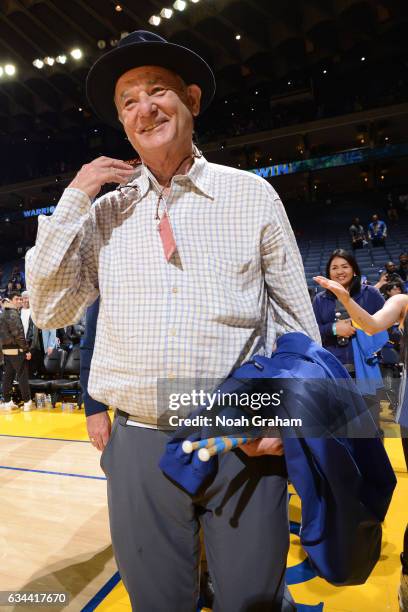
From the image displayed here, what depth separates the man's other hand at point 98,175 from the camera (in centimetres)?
105

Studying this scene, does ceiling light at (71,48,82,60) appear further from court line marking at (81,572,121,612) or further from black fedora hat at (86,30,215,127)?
court line marking at (81,572,121,612)

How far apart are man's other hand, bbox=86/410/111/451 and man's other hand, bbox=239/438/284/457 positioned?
0.61 meters

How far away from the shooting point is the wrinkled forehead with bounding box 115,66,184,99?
1.13 metres

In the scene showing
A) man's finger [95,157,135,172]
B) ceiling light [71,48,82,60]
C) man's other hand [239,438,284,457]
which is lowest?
man's other hand [239,438,284,457]

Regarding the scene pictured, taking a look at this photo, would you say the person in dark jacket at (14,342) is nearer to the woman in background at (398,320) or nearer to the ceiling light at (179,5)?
the woman in background at (398,320)

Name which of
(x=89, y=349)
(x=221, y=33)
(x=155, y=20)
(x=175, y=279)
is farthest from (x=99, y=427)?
(x=221, y=33)

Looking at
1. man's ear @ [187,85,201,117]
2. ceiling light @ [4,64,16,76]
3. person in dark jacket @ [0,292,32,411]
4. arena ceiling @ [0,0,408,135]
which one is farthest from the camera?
ceiling light @ [4,64,16,76]

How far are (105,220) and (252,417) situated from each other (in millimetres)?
649

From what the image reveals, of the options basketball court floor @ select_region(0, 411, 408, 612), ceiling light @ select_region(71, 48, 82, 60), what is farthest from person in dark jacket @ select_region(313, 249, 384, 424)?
ceiling light @ select_region(71, 48, 82, 60)

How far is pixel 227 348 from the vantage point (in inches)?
38.4

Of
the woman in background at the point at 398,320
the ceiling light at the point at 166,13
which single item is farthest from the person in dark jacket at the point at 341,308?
the ceiling light at the point at 166,13

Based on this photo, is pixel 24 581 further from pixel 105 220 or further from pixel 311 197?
pixel 311 197

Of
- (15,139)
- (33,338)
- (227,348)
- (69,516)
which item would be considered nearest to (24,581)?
(69,516)

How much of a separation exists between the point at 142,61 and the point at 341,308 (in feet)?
8.82
